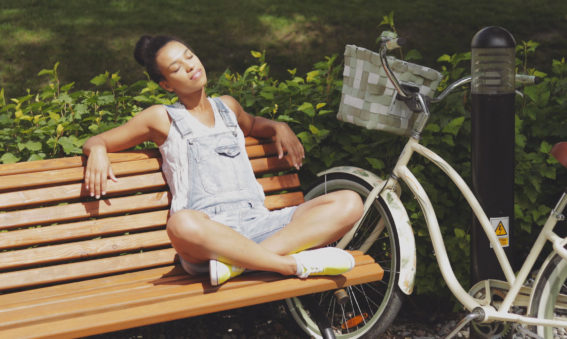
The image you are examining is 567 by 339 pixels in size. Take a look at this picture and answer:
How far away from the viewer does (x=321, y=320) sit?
3.07m

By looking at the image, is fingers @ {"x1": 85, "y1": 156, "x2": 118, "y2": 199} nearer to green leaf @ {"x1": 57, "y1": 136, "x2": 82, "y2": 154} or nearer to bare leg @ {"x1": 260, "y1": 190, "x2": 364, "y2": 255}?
green leaf @ {"x1": 57, "y1": 136, "x2": 82, "y2": 154}

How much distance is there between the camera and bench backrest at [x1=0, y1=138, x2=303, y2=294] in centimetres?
307

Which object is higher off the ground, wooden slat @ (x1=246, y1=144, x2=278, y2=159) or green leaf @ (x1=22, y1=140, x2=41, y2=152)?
green leaf @ (x1=22, y1=140, x2=41, y2=152)

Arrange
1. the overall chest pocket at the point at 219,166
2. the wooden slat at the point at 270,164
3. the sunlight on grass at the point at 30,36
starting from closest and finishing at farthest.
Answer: the overall chest pocket at the point at 219,166, the wooden slat at the point at 270,164, the sunlight on grass at the point at 30,36

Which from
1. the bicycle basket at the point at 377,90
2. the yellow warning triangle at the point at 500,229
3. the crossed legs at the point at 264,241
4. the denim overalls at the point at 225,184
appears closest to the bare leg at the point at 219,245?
the crossed legs at the point at 264,241

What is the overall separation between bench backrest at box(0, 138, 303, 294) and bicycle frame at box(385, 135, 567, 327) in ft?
3.93

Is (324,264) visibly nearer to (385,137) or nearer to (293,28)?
(385,137)

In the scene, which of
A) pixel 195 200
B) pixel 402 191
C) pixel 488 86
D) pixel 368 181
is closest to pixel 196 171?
pixel 195 200

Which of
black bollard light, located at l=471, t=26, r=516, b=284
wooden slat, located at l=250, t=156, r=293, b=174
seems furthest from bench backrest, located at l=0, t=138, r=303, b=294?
black bollard light, located at l=471, t=26, r=516, b=284

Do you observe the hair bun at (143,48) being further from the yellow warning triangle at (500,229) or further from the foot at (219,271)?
the yellow warning triangle at (500,229)

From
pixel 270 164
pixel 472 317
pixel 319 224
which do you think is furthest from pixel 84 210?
pixel 472 317

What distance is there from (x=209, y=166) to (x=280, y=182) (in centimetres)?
47

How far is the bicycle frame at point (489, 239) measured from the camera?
2789 mm

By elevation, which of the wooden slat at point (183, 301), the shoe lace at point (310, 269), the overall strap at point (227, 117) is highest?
the overall strap at point (227, 117)
